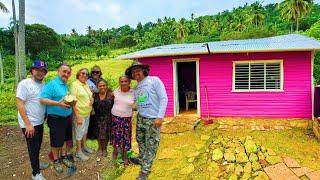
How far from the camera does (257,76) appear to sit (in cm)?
1258

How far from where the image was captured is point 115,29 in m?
94.6

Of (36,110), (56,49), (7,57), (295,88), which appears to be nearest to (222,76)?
(295,88)

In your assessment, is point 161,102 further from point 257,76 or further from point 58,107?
point 257,76

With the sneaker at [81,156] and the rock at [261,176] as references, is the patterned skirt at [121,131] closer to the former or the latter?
the sneaker at [81,156]

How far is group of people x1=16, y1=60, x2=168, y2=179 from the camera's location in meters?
5.16

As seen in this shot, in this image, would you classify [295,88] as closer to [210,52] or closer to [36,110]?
[210,52]

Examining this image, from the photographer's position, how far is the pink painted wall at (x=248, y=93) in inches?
482

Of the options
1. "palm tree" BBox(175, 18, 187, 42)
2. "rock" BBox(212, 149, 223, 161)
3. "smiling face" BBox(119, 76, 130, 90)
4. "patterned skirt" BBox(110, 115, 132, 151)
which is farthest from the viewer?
"palm tree" BBox(175, 18, 187, 42)

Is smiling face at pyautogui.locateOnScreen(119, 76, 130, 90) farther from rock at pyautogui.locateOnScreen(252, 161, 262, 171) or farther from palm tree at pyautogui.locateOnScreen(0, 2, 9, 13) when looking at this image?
palm tree at pyautogui.locateOnScreen(0, 2, 9, 13)

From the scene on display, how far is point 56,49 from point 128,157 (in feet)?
163

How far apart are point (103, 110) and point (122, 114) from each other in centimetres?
37

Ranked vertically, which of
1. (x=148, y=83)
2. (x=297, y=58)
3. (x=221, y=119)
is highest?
(x=297, y=58)

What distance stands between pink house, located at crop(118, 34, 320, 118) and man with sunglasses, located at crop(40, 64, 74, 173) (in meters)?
7.33

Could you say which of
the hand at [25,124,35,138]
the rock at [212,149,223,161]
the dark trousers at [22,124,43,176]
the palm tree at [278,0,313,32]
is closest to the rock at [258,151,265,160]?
the rock at [212,149,223,161]
